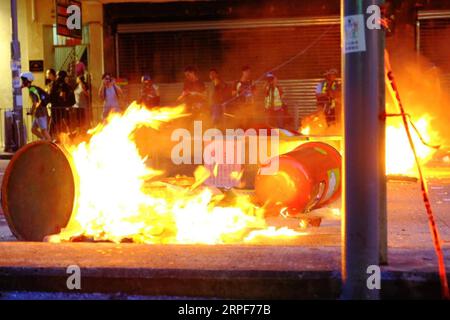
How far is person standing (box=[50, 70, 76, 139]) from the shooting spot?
1571cm

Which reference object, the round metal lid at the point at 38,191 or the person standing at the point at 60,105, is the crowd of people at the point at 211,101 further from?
the round metal lid at the point at 38,191

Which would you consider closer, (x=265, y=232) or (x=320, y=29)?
(x=265, y=232)

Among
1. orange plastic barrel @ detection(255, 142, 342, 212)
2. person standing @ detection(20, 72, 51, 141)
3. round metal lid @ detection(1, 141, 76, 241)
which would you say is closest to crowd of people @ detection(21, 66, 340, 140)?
person standing @ detection(20, 72, 51, 141)

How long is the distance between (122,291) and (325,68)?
14.6 m

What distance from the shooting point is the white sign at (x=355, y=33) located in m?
3.82

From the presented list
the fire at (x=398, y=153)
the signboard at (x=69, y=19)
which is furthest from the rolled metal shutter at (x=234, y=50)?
the fire at (x=398, y=153)

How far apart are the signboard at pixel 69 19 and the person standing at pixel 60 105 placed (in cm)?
141

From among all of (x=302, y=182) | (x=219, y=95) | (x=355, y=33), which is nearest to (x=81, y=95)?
(x=219, y=95)

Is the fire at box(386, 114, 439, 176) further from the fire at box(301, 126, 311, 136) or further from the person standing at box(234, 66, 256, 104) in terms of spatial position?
the person standing at box(234, 66, 256, 104)

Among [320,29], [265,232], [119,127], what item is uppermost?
[320,29]

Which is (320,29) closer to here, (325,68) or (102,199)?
(325,68)

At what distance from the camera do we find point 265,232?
6.76m

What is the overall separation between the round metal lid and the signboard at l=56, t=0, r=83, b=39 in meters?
10.5
